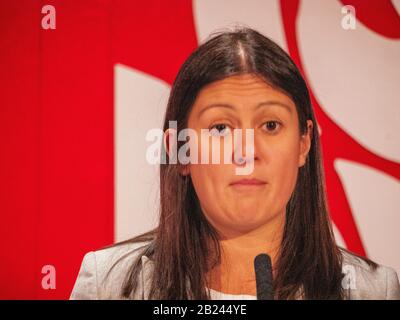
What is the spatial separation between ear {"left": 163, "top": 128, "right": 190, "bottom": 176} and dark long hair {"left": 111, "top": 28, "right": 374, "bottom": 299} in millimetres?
23

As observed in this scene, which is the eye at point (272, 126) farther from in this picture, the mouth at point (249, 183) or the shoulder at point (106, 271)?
the shoulder at point (106, 271)

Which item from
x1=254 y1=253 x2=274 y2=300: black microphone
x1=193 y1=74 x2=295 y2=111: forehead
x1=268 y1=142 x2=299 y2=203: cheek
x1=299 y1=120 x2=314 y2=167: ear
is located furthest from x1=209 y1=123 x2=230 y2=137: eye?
x1=254 y1=253 x2=274 y2=300: black microphone

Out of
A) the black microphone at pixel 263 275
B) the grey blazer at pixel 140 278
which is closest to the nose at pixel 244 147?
the black microphone at pixel 263 275

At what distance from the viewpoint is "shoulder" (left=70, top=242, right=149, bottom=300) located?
94.8 inches

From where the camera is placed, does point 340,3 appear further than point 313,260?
Yes

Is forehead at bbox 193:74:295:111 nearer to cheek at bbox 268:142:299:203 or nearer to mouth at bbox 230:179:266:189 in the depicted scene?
cheek at bbox 268:142:299:203

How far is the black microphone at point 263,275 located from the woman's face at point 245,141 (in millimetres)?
397

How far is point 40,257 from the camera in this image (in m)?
2.55

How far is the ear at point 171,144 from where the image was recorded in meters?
2.40

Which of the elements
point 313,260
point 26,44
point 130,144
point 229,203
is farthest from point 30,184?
point 313,260

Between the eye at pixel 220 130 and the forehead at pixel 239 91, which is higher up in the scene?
the forehead at pixel 239 91
